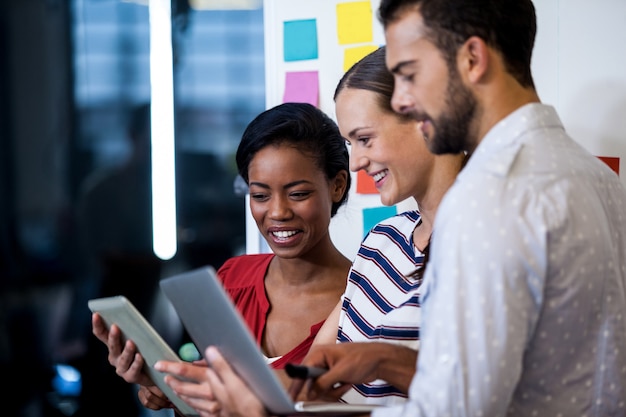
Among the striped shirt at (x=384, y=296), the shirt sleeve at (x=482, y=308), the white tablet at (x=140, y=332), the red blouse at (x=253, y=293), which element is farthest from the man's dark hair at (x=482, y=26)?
the red blouse at (x=253, y=293)

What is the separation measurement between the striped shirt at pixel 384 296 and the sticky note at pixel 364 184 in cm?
47

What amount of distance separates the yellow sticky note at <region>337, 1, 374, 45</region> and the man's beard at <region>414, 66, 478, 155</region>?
1.17 metres

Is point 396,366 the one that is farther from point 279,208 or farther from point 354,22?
point 354,22

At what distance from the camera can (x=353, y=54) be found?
7.77 ft

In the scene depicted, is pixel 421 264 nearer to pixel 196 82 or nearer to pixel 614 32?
pixel 614 32

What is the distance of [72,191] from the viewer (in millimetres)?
3596

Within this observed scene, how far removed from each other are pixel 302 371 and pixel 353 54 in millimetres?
1235

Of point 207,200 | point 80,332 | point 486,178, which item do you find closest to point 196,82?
point 207,200

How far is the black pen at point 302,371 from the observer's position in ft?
4.30

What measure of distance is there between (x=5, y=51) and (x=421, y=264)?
2448mm

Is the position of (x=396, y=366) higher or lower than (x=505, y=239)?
lower

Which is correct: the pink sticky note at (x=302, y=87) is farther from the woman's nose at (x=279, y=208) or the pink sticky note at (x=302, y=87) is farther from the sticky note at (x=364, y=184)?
the woman's nose at (x=279, y=208)

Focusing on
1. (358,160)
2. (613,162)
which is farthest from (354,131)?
A: (613,162)

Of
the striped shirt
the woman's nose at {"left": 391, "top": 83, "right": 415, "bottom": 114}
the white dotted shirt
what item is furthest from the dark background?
the white dotted shirt
